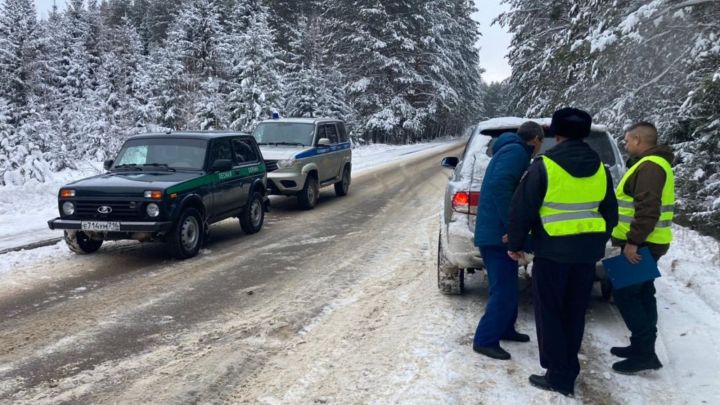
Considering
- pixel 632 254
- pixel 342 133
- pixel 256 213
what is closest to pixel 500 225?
pixel 632 254

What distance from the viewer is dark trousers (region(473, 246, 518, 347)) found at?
14.4 ft

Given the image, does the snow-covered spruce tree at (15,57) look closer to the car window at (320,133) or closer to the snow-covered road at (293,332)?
the car window at (320,133)

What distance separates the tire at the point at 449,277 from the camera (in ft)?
19.3

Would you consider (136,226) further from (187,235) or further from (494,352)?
(494,352)

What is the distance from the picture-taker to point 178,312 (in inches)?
220

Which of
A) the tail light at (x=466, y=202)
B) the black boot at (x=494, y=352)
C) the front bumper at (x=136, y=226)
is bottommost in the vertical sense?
the black boot at (x=494, y=352)

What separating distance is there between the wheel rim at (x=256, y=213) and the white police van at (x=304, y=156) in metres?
2.03

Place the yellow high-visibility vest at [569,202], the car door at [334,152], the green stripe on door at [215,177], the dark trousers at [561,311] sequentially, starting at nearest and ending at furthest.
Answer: the yellow high-visibility vest at [569,202]
the dark trousers at [561,311]
the green stripe on door at [215,177]
the car door at [334,152]

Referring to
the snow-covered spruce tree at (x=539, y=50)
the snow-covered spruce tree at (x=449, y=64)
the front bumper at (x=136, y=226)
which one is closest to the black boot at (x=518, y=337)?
the front bumper at (x=136, y=226)

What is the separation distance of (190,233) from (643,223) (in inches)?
242

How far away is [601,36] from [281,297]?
7.95 metres

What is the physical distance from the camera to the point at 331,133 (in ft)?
48.0

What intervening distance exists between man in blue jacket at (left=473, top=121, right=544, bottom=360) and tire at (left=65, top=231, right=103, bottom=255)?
6.22m

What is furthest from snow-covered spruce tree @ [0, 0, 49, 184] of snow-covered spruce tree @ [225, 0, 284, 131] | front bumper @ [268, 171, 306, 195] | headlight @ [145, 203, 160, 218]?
headlight @ [145, 203, 160, 218]
